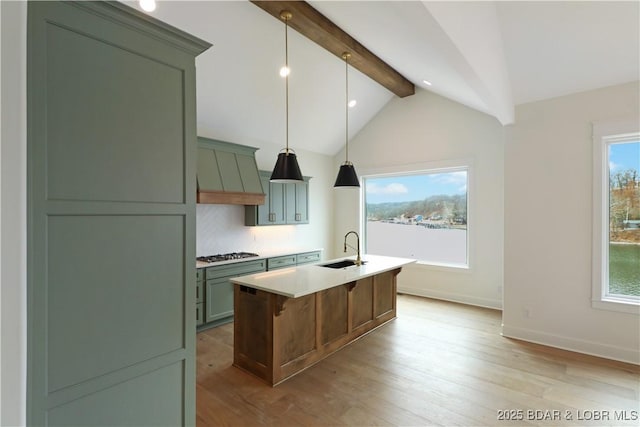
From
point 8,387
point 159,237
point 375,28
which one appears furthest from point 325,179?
point 8,387

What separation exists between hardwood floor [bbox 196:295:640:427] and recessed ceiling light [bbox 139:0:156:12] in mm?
3488

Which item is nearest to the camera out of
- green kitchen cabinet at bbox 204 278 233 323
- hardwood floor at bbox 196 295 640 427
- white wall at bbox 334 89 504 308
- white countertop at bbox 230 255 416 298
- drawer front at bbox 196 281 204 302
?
hardwood floor at bbox 196 295 640 427

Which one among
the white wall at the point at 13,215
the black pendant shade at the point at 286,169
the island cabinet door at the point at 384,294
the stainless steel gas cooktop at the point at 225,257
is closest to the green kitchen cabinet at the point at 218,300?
the stainless steel gas cooktop at the point at 225,257

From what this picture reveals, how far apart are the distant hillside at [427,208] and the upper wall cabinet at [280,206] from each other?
1574mm

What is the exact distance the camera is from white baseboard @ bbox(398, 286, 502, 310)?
4916 millimetres

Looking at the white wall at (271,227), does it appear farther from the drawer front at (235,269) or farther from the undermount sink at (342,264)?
the undermount sink at (342,264)

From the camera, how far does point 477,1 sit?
93.9 inches

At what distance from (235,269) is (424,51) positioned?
141 inches

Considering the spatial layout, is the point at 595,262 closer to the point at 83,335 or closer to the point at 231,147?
the point at 83,335

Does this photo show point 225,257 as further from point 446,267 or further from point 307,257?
point 446,267

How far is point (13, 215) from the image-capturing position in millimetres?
1060

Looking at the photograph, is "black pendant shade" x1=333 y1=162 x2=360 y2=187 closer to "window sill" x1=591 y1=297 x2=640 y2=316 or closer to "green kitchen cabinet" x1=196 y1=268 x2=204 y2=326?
"green kitchen cabinet" x1=196 y1=268 x2=204 y2=326

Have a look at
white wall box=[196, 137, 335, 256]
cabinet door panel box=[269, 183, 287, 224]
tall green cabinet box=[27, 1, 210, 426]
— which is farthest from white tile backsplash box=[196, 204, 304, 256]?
tall green cabinet box=[27, 1, 210, 426]

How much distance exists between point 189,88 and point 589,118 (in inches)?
159
